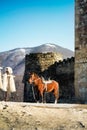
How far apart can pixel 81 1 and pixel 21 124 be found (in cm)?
897

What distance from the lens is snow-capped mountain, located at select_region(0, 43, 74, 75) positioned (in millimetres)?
64806

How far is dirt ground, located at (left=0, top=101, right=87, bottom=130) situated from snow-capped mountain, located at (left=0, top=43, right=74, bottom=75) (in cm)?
4427

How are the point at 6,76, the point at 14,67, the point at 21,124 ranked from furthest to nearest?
the point at 14,67, the point at 6,76, the point at 21,124

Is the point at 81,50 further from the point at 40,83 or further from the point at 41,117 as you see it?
the point at 41,117

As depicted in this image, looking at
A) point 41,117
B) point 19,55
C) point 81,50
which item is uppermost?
point 19,55

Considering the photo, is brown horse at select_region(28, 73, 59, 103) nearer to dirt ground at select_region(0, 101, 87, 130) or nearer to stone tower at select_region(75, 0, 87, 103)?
stone tower at select_region(75, 0, 87, 103)

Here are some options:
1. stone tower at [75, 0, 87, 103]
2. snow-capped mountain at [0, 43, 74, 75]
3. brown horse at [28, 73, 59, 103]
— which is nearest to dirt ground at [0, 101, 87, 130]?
brown horse at [28, 73, 59, 103]

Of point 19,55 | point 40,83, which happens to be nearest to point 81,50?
point 40,83

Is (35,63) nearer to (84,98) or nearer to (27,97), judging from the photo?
(27,97)

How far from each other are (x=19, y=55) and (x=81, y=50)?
46.8 metres

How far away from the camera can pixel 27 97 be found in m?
32.9

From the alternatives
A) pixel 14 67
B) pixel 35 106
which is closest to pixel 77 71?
pixel 35 106

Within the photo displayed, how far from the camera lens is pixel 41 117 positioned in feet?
54.4

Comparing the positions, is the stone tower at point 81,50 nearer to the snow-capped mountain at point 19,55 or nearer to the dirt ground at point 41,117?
the dirt ground at point 41,117
